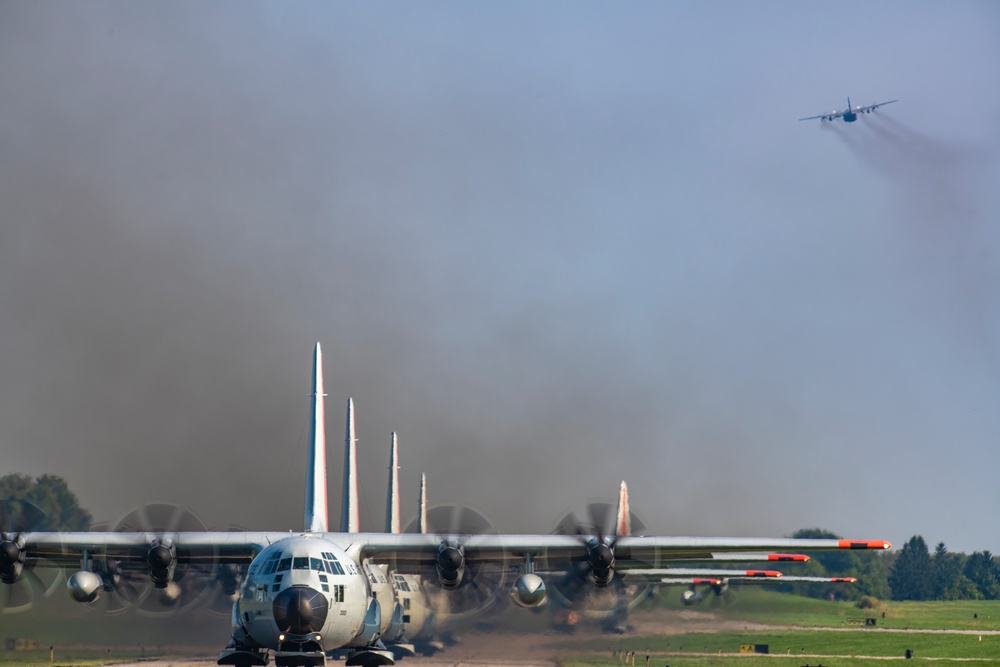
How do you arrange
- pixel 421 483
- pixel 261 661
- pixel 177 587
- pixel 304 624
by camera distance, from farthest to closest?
pixel 421 483 → pixel 177 587 → pixel 261 661 → pixel 304 624

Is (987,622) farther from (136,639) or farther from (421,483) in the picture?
(136,639)

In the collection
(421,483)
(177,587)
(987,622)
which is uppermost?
(421,483)

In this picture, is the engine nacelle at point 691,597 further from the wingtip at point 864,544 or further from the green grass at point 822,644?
the wingtip at point 864,544

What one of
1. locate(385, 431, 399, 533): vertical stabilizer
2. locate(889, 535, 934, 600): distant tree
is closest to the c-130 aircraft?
locate(385, 431, 399, 533): vertical stabilizer

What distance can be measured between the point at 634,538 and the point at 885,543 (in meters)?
7.23

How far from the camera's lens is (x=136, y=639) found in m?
40.3

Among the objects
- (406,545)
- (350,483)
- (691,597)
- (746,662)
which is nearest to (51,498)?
(350,483)

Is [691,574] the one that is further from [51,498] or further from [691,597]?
[51,498]

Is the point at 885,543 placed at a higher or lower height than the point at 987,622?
higher

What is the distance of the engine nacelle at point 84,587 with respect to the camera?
32.0 metres

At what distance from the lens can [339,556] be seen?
1221 inches

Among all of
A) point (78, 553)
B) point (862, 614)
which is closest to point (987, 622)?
point (862, 614)

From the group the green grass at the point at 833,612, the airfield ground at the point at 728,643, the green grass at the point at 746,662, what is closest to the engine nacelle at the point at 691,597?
the green grass at the point at 833,612

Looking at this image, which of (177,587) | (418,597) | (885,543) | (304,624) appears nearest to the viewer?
(304,624)
